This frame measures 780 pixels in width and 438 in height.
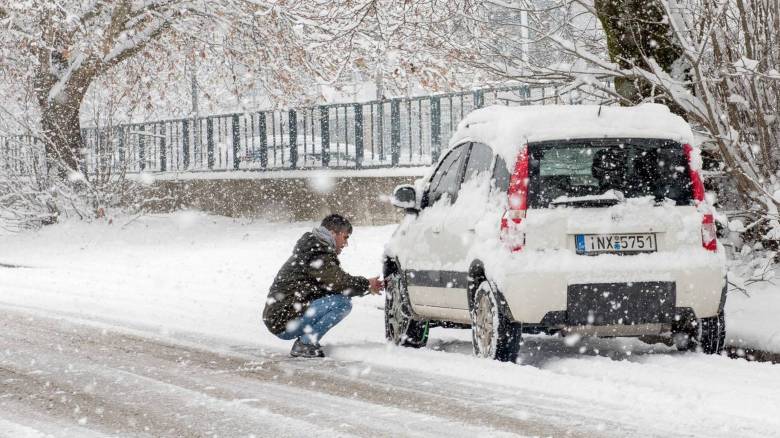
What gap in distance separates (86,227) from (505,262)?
658 inches

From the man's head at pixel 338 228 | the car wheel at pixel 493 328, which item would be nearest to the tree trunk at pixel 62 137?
the man's head at pixel 338 228

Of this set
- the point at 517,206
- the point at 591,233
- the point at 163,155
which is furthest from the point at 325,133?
the point at 591,233

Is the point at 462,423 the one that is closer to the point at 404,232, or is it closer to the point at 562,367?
the point at 562,367

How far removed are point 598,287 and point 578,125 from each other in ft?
3.78

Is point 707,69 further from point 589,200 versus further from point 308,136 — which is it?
point 308,136

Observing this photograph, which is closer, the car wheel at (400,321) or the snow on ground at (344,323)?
the snow on ground at (344,323)

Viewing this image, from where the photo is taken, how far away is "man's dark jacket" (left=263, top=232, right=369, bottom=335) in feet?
30.5

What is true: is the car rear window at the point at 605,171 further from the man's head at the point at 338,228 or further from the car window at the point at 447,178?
the man's head at the point at 338,228

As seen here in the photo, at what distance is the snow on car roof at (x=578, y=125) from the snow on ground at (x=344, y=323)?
62.5 inches

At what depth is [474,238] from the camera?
28.2ft

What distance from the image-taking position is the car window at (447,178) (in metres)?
9.40

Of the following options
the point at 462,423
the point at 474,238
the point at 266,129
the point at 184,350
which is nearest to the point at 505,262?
the point at 474,238

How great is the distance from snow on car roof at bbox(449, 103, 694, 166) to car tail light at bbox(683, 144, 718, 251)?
14 centimetres

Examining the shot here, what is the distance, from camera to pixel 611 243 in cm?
805
